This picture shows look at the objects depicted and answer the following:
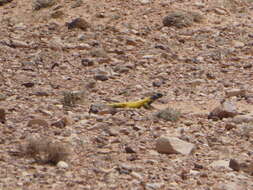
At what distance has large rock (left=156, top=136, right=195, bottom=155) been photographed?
680 centimetres

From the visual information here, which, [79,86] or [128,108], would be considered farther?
[79,86]

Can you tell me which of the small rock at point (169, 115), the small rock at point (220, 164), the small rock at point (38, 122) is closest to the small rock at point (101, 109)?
the small rock at point (169, 115)

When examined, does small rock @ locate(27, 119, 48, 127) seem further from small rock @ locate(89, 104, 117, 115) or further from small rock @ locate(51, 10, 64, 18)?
small rock @ locate(51, 10, 64, 18)

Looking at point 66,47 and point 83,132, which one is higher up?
point 83,132

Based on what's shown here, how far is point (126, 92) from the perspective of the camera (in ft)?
32.1

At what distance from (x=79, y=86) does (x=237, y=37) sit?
4.09 meters

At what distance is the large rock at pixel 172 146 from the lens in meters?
6.80

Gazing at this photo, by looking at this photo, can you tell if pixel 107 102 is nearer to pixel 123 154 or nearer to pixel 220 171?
pixel 123 154

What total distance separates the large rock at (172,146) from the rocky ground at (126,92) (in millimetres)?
11

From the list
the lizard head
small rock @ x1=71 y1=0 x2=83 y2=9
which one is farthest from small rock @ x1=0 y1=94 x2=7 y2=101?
small rock @ x1=71 y1=0 x2=83 y2=9

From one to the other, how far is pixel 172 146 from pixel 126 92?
3041 millimetres

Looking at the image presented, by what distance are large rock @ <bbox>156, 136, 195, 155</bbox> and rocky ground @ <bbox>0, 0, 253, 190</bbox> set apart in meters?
0.01

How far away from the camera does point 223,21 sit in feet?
46.0

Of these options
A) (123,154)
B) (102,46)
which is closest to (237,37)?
(102,46)
